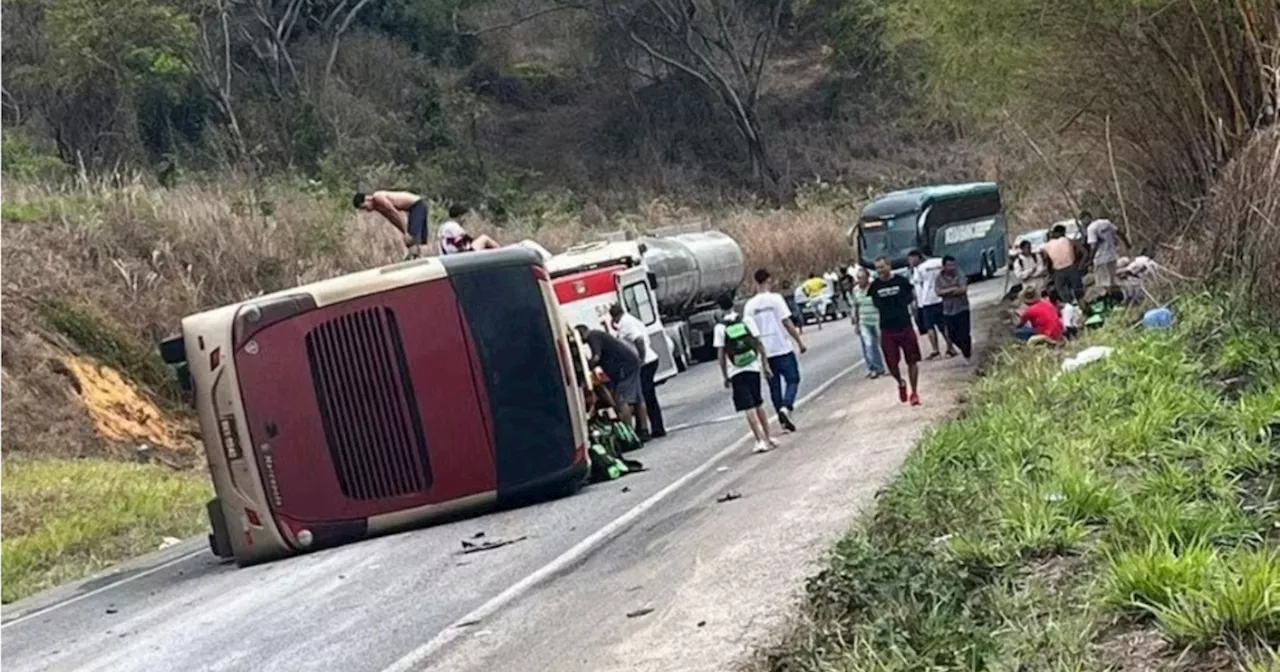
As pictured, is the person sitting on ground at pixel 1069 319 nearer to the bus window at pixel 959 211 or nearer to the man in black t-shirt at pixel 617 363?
the man in black t-shirt at pixel 617 363

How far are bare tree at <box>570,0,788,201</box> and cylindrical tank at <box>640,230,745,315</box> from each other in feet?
88.1

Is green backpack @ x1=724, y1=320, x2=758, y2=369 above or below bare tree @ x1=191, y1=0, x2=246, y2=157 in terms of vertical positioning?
below

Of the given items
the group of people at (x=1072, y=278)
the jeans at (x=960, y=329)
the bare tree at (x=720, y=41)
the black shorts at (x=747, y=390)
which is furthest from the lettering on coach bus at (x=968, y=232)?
the black shorts at (x=747, y=390)

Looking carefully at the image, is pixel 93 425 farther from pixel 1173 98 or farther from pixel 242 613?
pixel 1173 98

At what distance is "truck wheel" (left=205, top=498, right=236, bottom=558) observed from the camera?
554 inches

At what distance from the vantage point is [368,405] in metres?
14.0

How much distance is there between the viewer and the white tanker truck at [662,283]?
24.0 m

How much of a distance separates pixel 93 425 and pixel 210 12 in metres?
28.9

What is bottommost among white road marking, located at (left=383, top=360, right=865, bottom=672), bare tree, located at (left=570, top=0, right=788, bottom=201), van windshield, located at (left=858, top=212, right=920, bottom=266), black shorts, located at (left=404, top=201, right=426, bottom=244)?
white road marking, located at (left=383, top=360, right=865, bottom=672)

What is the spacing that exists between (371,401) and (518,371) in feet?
4.40

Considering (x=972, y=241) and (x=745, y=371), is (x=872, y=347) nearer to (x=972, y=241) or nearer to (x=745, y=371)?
(x=745, y=371)

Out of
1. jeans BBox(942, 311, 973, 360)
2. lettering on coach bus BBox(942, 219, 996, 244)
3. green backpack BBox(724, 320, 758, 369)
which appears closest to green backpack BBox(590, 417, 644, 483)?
green backpack BBox(724, 320, 758, 369)

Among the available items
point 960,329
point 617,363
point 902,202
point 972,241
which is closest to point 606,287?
point 960,329

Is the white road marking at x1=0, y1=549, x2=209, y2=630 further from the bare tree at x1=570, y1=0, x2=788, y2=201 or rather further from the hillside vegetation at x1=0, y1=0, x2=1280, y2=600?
Result: the bare tree at x1=570, y1=0, x2=788, y2=201
